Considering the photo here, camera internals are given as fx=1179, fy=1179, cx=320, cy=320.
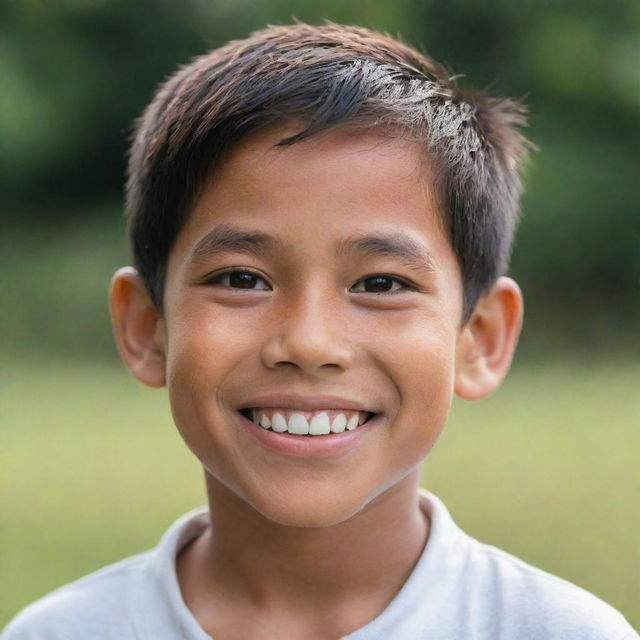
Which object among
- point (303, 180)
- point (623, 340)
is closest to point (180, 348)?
point (303, 180)

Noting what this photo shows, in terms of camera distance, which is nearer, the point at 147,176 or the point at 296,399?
the point at 296,399

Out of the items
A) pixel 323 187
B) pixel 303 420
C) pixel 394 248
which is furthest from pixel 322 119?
pixel 303 420

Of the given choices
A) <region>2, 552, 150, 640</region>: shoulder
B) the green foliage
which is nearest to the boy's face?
<region>2, 552, 150, 640</region>: shoulder

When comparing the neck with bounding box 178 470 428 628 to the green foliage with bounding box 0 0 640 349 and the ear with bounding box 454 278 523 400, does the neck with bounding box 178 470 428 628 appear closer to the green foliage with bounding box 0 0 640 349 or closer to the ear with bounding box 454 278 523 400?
the ear with bounding box 454 278 523 400

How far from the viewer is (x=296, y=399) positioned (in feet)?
5.58

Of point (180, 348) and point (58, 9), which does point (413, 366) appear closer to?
point (180, 348)

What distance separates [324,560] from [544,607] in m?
0.35

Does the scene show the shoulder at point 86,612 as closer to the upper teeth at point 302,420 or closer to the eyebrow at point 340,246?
the upper teeth at point 302,420

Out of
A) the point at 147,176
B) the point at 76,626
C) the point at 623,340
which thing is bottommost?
the point at 623,340

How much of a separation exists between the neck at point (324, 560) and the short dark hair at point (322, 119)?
14.3 inches

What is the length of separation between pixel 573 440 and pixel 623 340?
2465 millimetres

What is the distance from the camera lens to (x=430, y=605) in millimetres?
1766

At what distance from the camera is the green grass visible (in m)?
3.70

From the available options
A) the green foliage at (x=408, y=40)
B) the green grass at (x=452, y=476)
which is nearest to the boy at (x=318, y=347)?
the green grass at (x=452, y=476)
